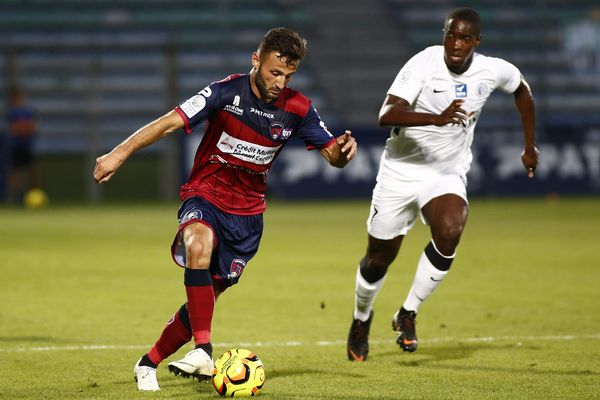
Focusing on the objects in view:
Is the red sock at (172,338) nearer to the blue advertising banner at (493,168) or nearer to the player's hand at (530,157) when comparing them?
the player's hand at (530,157)

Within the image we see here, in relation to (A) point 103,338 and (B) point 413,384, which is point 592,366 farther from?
(A) point 103,338

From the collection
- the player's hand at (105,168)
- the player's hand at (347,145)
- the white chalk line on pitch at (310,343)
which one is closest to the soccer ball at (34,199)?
the white chalk line on pitch at (310,343)

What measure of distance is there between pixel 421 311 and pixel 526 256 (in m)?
4.23

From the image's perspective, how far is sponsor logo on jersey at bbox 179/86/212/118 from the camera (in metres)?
5.57

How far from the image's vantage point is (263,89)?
5.76 metres

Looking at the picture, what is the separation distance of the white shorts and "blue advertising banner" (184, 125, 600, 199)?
50.0ft

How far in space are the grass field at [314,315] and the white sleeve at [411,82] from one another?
1606 mm

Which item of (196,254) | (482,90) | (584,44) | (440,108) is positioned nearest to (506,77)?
(482,90)

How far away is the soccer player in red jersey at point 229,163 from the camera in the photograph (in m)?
5.52

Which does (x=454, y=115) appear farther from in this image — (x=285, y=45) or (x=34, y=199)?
(x=34, y=199)

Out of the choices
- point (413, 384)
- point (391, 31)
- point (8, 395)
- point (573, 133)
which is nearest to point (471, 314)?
point (413, 384)

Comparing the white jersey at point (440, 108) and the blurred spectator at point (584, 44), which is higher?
the white jersey at point (440, 108)

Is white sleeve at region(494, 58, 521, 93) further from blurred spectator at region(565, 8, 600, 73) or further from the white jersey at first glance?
blurred spectator at region(565, 8, 600, 73)

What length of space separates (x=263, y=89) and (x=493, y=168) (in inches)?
686
